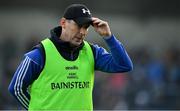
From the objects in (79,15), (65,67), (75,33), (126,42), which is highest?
(79,15)

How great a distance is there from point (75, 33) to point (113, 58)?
40 cm

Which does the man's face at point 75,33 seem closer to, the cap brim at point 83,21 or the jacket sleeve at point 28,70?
the cap brim at point 83,21

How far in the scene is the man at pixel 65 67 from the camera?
5852mm

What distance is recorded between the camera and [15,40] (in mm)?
16875

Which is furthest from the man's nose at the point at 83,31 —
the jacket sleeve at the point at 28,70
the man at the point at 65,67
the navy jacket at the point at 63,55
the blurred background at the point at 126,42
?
the blurred background at the point at 126,42

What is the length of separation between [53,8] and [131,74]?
318 centimetres

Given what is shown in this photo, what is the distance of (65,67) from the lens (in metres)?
5.93

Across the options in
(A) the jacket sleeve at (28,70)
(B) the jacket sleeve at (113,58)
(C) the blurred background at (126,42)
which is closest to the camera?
(A) the jacket sleeve at (28,70)

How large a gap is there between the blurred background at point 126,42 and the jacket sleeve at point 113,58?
26.0 ft

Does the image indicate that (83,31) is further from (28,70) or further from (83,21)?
(28,70)

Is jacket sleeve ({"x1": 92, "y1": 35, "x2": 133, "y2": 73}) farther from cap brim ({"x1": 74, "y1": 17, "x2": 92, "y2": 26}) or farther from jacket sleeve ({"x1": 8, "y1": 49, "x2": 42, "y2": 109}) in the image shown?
jacket sleeve ({"x1": 8, "y1": 49, "x2": 42, "y2": 109})

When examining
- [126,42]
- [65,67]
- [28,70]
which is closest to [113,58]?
[65,67]

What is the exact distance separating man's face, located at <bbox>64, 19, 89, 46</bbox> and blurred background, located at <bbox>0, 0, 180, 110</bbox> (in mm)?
8120

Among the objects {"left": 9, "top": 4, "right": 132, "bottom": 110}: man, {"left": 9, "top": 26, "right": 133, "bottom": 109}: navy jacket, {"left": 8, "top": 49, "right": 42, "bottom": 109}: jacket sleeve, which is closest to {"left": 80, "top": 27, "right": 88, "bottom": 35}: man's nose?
{"left": 9, "top": 4, "right": 132, "bottom": 110}: man
